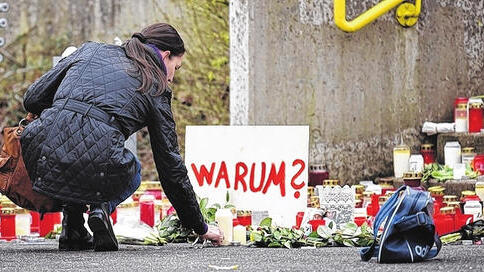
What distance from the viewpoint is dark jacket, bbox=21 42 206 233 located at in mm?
6691

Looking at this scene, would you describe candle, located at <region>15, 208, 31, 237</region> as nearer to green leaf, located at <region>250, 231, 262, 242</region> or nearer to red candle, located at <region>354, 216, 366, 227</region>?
green leaf, located at <region>250, 231, 262, 242</region>

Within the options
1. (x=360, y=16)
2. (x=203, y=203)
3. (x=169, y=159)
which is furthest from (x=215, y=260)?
(x=360, y=16)

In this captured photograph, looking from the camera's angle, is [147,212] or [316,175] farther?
[316,175]

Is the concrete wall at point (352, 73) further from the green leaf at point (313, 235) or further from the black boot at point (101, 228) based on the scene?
the black boot at point (101, 228)

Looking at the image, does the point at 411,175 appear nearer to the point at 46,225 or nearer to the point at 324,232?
the point at 324,232

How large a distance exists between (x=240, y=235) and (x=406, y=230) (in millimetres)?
1415

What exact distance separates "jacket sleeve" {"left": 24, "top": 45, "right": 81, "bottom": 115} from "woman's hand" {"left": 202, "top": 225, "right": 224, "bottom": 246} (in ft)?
3.19

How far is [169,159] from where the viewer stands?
6.79 metres

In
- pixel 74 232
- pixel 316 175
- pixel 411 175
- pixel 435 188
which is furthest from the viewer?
pixel 316 175

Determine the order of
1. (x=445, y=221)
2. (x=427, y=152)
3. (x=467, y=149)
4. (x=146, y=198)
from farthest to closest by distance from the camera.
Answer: (x=427, y=152), (x=467, y=149), (x=146, y=198), (x=445, y=221)

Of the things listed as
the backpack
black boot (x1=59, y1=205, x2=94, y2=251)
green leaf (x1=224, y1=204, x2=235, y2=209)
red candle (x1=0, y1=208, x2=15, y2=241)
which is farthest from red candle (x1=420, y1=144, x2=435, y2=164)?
the backpack

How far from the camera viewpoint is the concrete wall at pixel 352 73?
9.46m

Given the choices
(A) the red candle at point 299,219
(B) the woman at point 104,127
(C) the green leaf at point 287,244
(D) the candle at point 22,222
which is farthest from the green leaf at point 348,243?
(D) the candle at point 22,222

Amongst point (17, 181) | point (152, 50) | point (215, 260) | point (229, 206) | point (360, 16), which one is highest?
point (360, 16)
